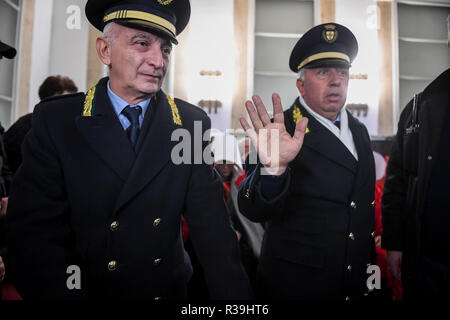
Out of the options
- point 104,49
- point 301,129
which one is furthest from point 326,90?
point 104,49

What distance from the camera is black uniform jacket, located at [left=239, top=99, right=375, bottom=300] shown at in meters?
1.37

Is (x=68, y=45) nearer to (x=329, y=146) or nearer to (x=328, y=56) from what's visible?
(x=328, y=56)

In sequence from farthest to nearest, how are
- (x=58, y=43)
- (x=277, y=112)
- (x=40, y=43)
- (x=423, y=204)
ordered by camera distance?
(x=58, y=43) → (x=40, y=43) → (x=423, y=204) → (x=277, y=112)

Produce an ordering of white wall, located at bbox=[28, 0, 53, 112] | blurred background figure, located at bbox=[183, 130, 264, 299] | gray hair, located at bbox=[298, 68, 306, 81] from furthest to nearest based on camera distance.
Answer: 1. white wall, located at bbox=[28, 0, 53, 112]
2. blurred background figure, located at bbox=[183, 130, 264, 299]
3. gray hair, located at bbox=[298, 68, 306, 81]

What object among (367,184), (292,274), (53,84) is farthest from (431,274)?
(53,84)

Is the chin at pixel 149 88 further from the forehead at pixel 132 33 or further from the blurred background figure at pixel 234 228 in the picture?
the blurred background figure at pixel 234 228

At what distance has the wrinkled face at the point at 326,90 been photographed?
5.10 ft

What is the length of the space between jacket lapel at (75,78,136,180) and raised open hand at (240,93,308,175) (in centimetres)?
42

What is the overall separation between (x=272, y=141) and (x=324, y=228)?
1.75 feet

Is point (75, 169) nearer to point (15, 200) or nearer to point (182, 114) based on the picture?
point (15, 200)

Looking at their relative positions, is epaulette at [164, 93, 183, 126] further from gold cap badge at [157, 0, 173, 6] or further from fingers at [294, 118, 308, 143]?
fingers at [294, 118, 308, 143]

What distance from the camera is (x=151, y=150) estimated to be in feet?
3.24

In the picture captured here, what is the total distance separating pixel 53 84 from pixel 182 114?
66.0 inches

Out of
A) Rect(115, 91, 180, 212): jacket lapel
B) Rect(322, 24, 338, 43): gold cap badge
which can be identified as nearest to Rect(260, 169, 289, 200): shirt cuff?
Rect(115, 91, 180, 212): jacket lapel
